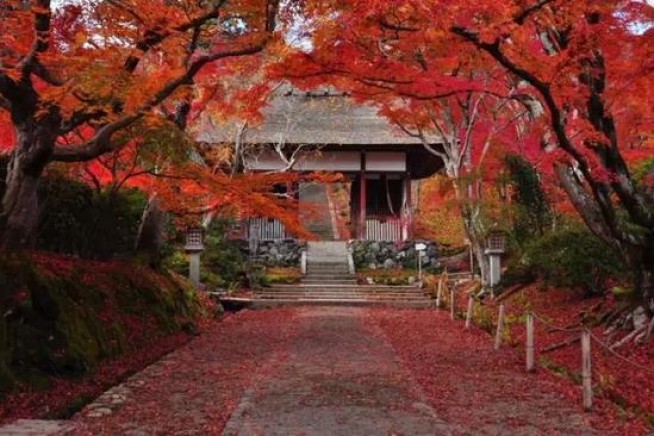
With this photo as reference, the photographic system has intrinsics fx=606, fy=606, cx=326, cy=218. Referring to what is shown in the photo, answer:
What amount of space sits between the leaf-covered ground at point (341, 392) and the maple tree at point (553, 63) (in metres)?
2.93

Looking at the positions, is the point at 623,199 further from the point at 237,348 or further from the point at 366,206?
the point at 366,206

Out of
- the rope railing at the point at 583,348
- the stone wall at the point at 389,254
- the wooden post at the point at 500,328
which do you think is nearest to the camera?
the rope railing at the point at 583,348

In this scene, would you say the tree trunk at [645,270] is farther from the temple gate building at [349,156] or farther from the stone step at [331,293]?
the temple gate building at [349,156]

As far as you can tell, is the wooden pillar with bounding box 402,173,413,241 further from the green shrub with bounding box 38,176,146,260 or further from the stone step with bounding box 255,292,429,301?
the green shrub with bounding box 38,176,146,260

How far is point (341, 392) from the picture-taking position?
7.19 m

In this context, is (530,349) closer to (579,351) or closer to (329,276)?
(579,351)

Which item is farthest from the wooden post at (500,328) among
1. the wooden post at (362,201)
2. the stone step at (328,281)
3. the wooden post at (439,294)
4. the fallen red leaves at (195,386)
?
the wooden post at (362,201)

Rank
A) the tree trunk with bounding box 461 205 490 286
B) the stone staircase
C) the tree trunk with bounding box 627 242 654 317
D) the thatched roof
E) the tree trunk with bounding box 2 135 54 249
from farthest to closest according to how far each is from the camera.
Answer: the thatched roof, the stone staircase, the tree trunk with bounding box 461 205 490 286, the tree trunk with bounding box 627 242 654 317, the tree trunk with bounding box 2 135 54 249

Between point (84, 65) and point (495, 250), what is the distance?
43.1ft

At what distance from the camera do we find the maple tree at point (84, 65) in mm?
7891

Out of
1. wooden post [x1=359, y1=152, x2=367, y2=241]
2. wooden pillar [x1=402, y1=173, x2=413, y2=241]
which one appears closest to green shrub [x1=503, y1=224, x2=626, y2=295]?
wooden pillar [x1=402, y1=173, x2=413, y2=241]

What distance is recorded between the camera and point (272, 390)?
734 centimetres

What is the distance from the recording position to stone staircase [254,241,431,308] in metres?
19.2

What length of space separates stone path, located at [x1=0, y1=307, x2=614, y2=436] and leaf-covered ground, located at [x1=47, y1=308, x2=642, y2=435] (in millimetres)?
14
